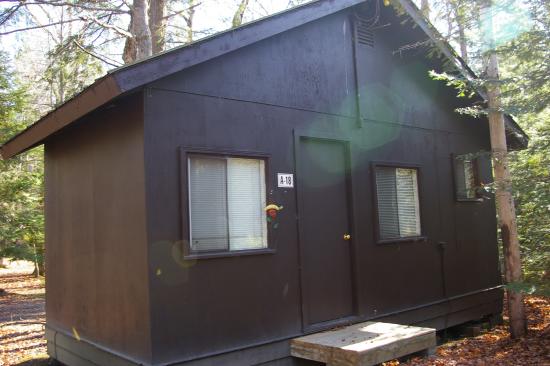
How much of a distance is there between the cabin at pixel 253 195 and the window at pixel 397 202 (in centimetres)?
3

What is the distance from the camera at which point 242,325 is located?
5.55 metres

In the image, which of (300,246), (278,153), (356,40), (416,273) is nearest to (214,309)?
(300,246)

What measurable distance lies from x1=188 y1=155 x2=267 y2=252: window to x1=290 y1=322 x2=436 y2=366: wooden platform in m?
1.26

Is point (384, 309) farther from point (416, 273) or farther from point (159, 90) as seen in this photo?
point (159, 90)

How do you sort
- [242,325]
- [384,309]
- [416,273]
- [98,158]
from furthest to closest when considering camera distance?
[416,273], [384,309], [98,158], [242,325]

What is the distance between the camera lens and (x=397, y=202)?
7.79m

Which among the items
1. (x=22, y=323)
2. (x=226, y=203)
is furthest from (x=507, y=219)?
(x=22, y=323)

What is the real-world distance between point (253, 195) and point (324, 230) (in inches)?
51.5

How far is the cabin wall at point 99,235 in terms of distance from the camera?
514 cm

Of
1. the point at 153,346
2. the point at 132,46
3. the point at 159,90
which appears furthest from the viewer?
the point at 132,46

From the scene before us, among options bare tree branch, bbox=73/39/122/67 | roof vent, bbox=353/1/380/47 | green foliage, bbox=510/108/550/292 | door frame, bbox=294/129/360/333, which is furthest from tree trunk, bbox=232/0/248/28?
door frame, bbox=294/129/360/333

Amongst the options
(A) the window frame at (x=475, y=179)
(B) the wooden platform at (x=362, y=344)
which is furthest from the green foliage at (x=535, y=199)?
(B) the wooden platform at (x=362, y=344)

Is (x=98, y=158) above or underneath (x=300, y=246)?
above

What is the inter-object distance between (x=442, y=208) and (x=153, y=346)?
5608mm
